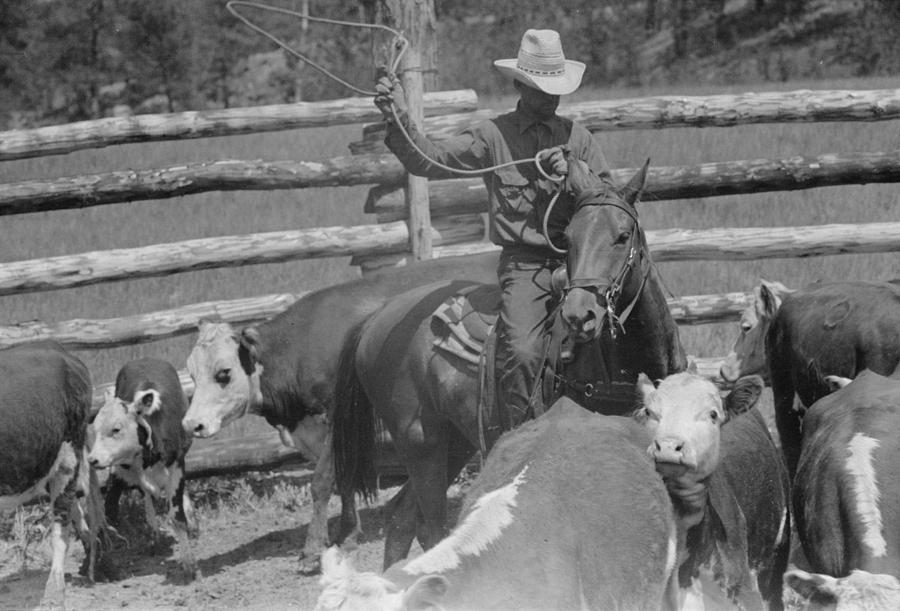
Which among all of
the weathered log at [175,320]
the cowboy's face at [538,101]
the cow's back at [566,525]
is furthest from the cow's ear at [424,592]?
the weathered log at [175,320]

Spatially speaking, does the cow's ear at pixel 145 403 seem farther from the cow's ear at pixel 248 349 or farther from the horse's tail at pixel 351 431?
the horse's tail at pixel 351 431

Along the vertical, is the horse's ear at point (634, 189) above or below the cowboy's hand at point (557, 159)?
below

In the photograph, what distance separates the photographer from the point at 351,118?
996 cm

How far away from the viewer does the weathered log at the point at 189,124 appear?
31.6ft

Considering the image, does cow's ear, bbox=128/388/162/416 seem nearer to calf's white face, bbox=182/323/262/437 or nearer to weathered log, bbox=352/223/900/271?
calf's white face, bbox=182/323/262/437

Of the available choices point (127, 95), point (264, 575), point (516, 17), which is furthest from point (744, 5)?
point (264, 575)

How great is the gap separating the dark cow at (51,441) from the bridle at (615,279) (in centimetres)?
350

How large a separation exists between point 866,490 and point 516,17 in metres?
42.2

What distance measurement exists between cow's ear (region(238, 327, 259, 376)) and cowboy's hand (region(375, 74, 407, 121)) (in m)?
2.80

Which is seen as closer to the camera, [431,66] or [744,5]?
[431,66]

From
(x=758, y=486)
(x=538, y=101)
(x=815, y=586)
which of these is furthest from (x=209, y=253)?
→ (x=815, y=586)

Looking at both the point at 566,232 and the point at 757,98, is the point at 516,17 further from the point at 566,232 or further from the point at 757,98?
the point at 566,232

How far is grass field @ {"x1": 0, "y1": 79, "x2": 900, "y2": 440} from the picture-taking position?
12.6 metres

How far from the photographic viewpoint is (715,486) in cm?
595
